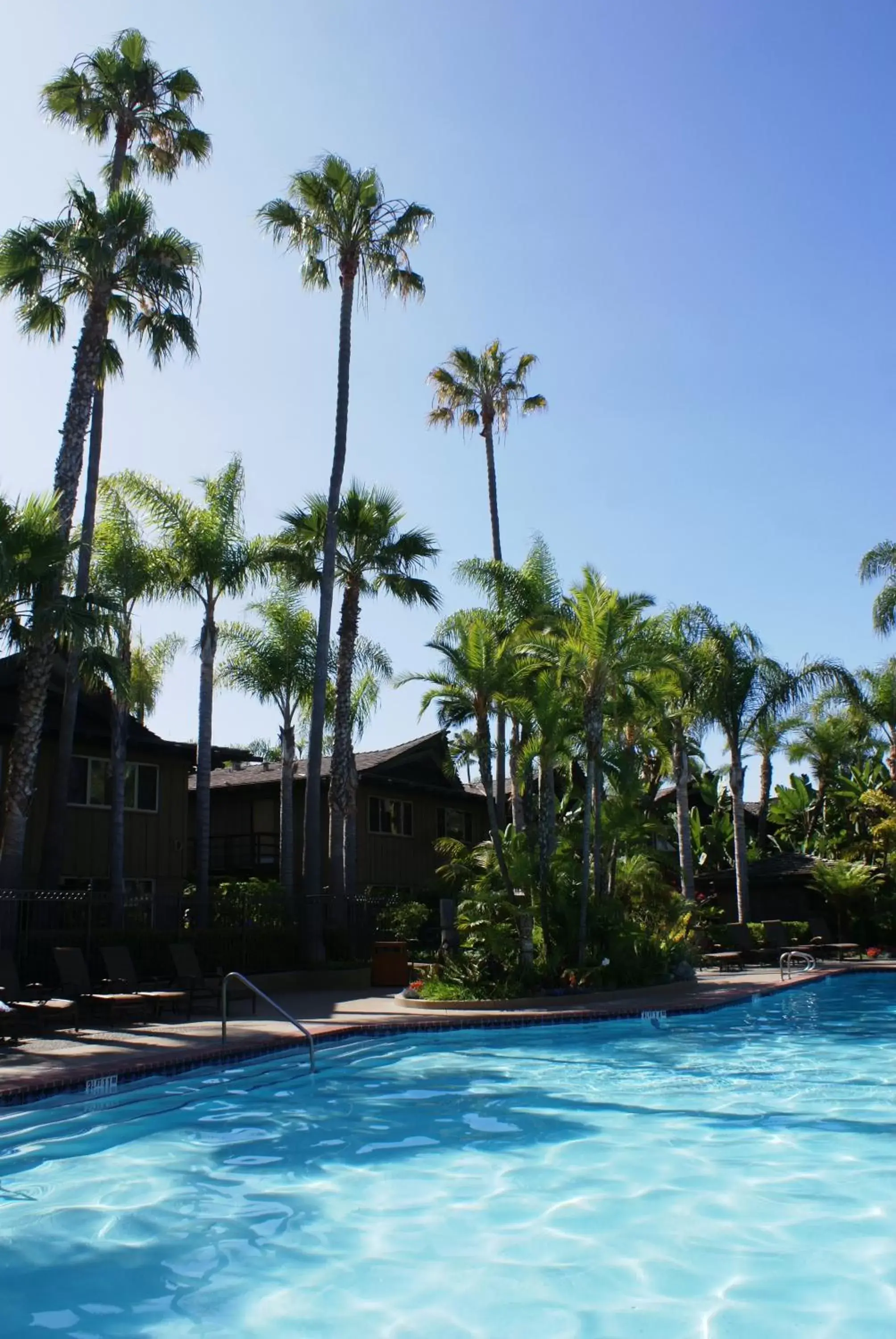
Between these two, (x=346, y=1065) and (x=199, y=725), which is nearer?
(x=346, y=1065)

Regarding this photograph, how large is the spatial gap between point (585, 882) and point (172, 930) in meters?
7.54

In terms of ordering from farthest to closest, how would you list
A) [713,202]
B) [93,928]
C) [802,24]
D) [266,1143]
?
[93,928], [713,202], [802,24], [266,1143]

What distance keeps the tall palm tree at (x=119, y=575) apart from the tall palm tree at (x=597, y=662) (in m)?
9.51

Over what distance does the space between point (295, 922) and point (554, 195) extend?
14681 millimetres

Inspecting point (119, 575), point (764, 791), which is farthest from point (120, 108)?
point (764, 791)

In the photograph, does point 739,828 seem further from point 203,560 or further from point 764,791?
point 203,560

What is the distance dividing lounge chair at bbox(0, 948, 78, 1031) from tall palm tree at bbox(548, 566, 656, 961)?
796 centimetres

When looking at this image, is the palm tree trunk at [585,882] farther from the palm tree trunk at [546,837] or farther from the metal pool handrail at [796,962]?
the metal pool handrail at [796,962]

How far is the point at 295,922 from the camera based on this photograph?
22.9 m

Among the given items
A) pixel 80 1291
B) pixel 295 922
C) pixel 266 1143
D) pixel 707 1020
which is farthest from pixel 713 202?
pixel 295 922

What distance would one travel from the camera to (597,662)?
18688 millimetres

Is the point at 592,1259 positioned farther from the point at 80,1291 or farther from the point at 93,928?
the point at 93,928

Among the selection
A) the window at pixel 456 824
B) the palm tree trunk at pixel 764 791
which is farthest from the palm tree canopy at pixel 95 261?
the palm tree trunk at pixel 764 791

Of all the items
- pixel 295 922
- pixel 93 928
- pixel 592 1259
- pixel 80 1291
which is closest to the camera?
pixel 80 1291
